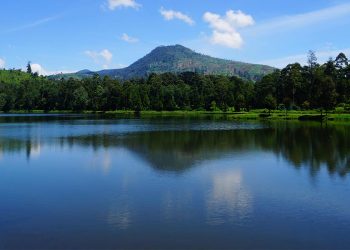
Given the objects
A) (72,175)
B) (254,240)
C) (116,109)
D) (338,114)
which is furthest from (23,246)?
(116,109)

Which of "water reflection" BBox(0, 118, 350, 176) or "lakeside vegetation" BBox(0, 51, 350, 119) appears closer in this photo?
"water reflection" BBox(0, 118, 350, 176)

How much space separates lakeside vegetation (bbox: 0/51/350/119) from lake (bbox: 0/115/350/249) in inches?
2299

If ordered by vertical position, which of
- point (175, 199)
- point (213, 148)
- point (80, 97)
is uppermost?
point (80, 97)

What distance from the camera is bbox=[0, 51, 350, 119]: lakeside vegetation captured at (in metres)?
95.4

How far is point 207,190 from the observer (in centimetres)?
2128

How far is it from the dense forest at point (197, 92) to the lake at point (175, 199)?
6020 centimetres

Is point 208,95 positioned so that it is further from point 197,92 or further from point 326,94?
point 326,94

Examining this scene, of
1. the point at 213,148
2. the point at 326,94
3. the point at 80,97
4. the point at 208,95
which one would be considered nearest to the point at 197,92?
the point at 208,95

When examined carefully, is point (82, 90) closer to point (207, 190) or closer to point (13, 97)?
point (13, 97)

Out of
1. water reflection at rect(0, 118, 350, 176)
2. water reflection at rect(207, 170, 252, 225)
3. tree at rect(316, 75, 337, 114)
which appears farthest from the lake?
tree at rect(316, 75, 337, 114)

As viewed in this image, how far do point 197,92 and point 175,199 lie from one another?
130 m

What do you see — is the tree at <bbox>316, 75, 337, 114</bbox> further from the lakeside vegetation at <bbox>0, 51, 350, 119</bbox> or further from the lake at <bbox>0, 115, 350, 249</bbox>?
the lake at <bbox>0, 115, 350, 249</bbox>

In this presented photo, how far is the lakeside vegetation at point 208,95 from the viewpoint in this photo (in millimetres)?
95400

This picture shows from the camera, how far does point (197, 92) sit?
148500 millimetres
